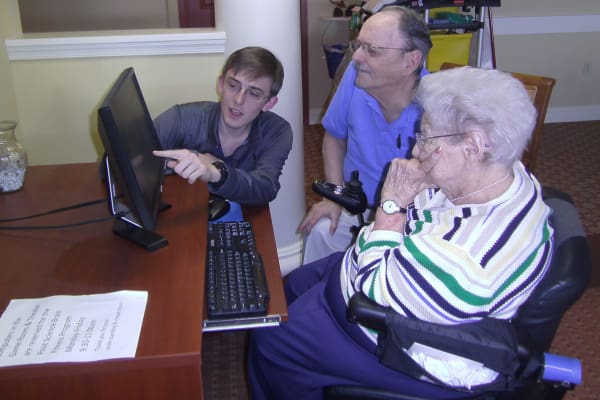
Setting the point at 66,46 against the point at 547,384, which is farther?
the point at 66,46

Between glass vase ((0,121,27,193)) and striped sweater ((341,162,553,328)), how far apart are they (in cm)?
101

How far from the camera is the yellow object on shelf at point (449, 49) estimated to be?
3.32 meters

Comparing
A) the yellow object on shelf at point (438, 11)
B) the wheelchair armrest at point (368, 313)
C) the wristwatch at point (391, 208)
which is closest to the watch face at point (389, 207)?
the wristwatch at point (391, 208)

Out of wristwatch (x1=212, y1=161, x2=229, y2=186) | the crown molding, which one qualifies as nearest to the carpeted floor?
wristwatch (x1=212, y1=161, x2=229, y2=186)

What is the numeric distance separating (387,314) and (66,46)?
70.1 inches

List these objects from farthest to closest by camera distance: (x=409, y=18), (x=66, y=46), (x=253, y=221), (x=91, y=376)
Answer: (x=66, y=46), (x=409, y=18), (x=253, y=221), (x=91, y=376)

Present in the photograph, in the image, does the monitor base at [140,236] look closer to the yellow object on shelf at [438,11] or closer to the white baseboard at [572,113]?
the yellow object on shelf at [438,11]

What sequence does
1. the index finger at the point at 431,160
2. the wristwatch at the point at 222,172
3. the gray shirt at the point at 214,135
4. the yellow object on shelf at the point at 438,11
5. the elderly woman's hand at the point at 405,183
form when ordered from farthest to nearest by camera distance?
the yellow object on shelf at the point at 438,11 < the gray shirt at the point at 214,135 < the wristwatch at the point at 222,172 < the elderly woman's hand at the point at 405,183 < the index finger at the point at 431,160

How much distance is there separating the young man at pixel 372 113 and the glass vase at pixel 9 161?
918mm

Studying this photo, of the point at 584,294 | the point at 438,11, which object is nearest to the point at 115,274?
the point at 584,294

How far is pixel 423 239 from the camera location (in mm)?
1120

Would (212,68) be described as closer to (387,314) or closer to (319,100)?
(387,314)

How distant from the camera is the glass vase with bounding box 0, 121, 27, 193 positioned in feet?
5.04

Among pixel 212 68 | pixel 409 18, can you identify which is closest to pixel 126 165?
pixel 409 18
